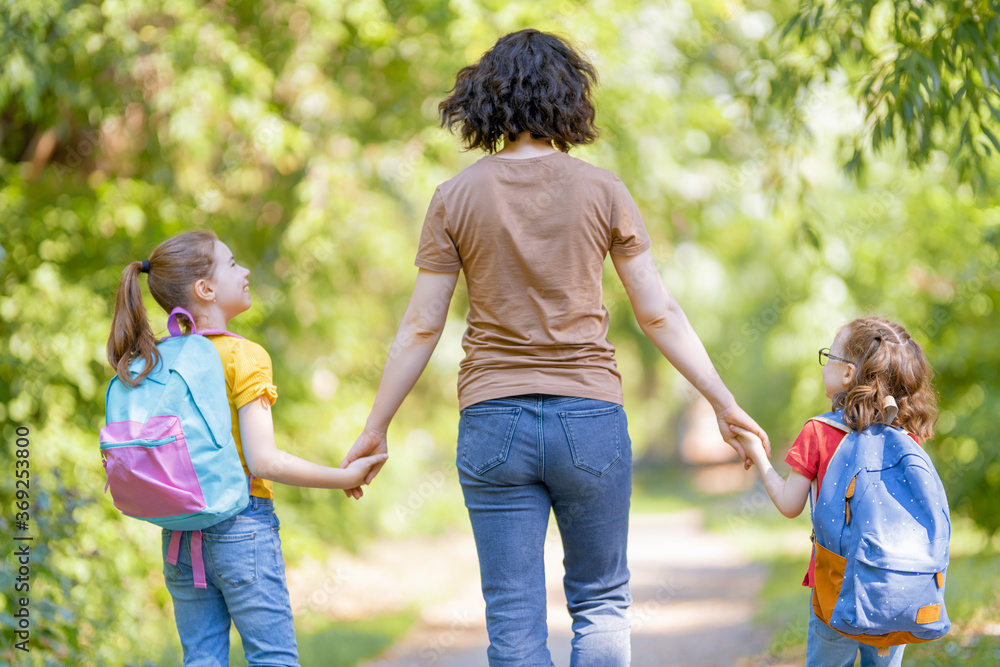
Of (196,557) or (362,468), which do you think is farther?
(362,468)

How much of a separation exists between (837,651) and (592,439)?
0.95m

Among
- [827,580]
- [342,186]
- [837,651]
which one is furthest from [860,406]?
[342,186]

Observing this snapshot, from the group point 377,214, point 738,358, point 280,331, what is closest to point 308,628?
point 280,331

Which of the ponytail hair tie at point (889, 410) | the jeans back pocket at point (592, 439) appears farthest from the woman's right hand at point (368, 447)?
the ponytail hair tie at point (889, 410)

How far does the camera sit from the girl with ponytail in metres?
2.37

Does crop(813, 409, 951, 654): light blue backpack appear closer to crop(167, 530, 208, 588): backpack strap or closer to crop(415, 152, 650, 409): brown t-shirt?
crop(415, 152, 650, 409): brown t-shirt

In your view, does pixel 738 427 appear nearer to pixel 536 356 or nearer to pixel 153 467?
pixel 536 356

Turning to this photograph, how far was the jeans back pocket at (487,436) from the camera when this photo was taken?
7.45 ft

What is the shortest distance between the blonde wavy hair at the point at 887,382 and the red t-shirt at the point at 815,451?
61 mm

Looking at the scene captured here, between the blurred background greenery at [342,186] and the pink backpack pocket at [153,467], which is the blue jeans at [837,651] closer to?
the pink backpack pocket at [153,467]

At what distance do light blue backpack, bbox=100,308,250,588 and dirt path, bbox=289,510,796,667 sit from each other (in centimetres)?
366

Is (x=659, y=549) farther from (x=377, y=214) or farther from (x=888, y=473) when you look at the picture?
(x=888, y=473)

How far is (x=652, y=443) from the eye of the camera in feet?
108

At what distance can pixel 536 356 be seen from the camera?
7.60 feet
